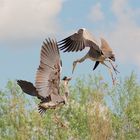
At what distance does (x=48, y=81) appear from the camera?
1270 cm

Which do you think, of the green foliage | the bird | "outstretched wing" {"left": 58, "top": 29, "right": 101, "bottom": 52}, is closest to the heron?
"outstretched wing" {"left": 58, "top": 29, "right": 101, "bottom": 52}

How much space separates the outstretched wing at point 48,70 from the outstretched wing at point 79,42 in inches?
36.5

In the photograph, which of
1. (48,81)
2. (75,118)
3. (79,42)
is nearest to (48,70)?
(48,81)

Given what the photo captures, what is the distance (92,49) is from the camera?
13.5 m

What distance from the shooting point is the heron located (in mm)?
13445

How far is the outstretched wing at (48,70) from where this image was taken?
1229 centimetres

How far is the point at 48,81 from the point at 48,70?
12.0 inches

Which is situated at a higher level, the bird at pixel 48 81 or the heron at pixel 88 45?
the heron at pixel 88 45

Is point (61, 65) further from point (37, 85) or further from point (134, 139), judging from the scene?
point (134, 139)

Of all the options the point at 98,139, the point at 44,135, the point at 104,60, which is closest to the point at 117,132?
the point at 44,135

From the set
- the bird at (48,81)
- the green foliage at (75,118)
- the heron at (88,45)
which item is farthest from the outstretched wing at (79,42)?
the green foliage at (75,118)

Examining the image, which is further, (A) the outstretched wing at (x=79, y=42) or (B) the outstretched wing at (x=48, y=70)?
(A) the outstretched wing at (x=79, y=42)

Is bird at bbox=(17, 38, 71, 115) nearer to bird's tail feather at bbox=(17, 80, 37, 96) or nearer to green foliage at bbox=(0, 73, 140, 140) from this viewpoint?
bird's tail feather at bbox=(17, 80, 37, 96)

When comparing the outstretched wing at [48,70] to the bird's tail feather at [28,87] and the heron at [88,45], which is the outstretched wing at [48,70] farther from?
the heron at [88,45]
